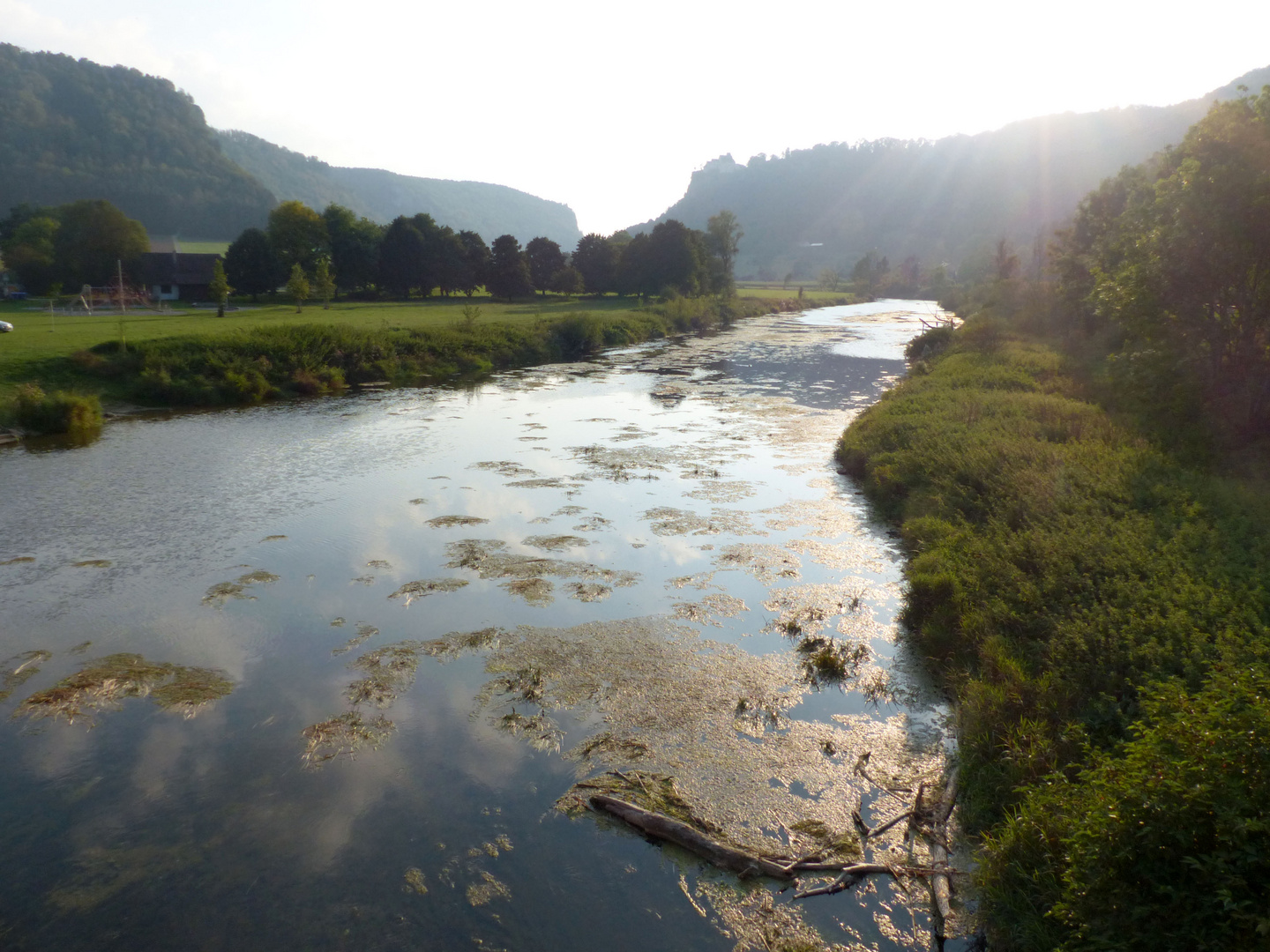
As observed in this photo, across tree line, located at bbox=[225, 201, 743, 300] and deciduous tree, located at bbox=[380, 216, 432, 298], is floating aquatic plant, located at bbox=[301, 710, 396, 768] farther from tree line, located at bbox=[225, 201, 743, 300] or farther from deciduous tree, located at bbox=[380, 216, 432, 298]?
deciduous tree, located at bbox=[380, 216, 432, 298]

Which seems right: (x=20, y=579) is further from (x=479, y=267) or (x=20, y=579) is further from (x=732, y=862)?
(x=479, y=267)

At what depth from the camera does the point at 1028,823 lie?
227 inches

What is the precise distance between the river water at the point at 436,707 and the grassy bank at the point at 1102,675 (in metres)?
0.82

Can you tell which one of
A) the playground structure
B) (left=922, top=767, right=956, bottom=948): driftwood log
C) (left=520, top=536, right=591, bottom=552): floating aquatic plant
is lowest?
(left=922, top=767, right=956, bottom=948): driftwood log

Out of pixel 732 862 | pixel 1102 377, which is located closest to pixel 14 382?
pixel 732 862

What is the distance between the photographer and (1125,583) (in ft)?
27.7

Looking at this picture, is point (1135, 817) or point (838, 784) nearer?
point (1135, 817)

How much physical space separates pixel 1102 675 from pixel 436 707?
23.4 feet

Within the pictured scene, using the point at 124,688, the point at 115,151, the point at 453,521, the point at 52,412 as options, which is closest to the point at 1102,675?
the point at 124,688

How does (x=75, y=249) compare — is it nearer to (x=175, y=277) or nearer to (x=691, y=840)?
(x=175, y=277)

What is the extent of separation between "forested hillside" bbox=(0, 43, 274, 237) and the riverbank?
10025cm

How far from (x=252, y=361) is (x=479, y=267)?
160 ft

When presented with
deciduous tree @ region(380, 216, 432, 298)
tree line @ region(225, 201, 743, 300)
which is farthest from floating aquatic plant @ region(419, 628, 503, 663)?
deciduous tree @ region(380, 216, 432, 298)

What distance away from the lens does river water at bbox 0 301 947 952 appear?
5.96m
